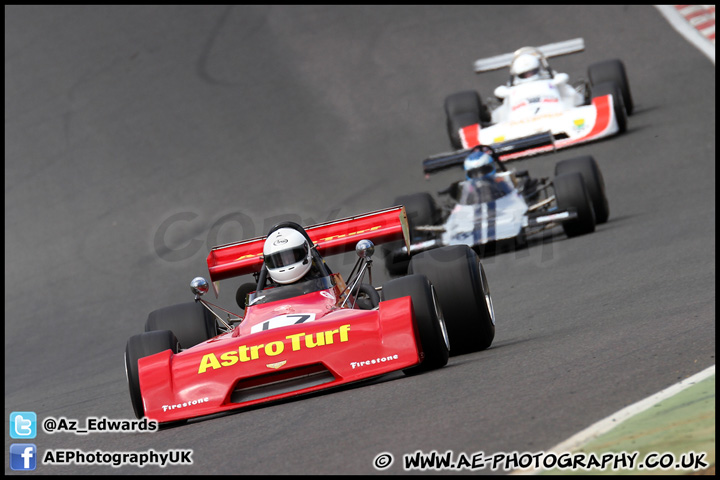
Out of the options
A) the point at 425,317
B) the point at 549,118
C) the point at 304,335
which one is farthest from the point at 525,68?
the point at 304,335

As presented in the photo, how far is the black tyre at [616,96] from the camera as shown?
19.6m

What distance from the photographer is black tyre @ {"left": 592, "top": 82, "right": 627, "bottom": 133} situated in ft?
64.2

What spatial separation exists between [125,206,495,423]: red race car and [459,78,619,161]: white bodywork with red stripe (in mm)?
9488

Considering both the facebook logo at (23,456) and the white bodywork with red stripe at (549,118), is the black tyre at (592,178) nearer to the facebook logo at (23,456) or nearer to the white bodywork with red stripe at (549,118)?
the white bodywork with red stripe at (549,118)

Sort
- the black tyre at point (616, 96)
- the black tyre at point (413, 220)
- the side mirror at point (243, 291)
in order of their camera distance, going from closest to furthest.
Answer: the side mirror at point (243, 291) < the black tyre at point (413, 220) < the black tyre at point (616, 96)

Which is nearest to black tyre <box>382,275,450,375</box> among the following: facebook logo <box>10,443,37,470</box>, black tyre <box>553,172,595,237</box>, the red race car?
the red race car

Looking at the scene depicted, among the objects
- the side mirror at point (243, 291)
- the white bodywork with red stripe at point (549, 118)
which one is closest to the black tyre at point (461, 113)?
the white bodywork with red stripe at point (549, 118)

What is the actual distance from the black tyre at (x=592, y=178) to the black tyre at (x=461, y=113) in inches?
207

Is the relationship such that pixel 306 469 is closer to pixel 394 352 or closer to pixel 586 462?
pixel 586 462

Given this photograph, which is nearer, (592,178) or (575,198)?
(575,198)

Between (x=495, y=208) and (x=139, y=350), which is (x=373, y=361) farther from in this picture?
(x=495, y=208)

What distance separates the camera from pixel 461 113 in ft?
67.8

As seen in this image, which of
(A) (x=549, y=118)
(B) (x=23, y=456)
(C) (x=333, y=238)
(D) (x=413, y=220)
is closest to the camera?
(B) (x=23, y=456)

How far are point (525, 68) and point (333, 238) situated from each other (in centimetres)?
1077
